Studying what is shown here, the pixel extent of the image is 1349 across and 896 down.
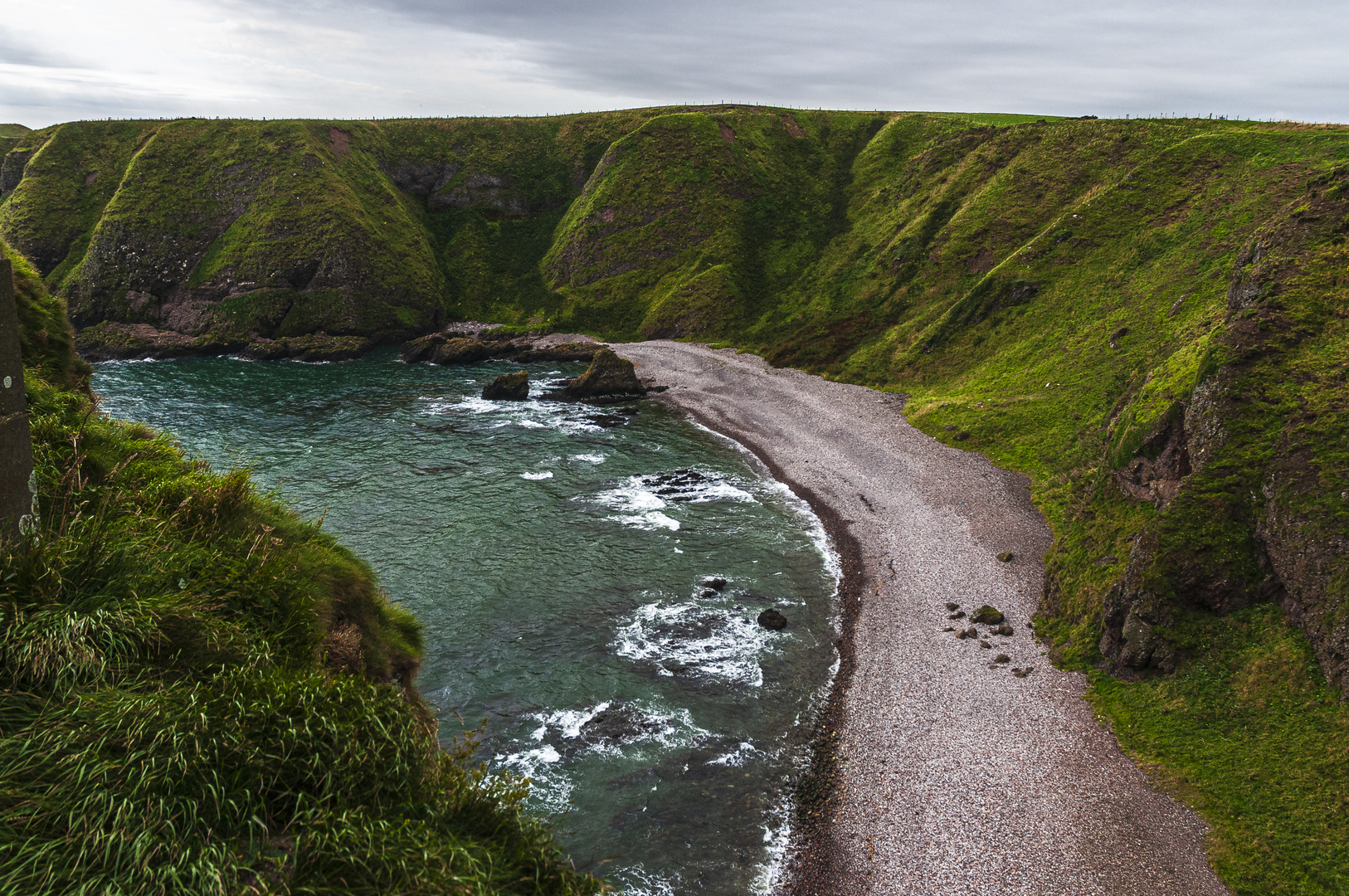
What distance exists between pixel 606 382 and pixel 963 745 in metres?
56.5

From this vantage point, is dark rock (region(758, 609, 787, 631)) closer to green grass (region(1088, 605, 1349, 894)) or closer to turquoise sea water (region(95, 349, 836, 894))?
turquoise sea water (region(95, 349, 836, 894))

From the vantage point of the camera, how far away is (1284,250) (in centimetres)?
3416

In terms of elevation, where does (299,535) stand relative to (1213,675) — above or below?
above

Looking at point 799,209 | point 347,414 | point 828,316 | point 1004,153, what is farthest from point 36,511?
point 799,209

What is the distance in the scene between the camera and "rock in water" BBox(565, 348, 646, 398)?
7475 cm

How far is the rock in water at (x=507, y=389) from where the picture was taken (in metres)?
73.9

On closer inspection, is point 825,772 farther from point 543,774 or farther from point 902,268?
point 902,268

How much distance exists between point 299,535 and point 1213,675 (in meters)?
30.9

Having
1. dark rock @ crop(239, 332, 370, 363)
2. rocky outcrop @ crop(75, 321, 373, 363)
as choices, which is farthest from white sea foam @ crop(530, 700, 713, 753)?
rocky outcrop @ crop(75, 321, 373, 363)

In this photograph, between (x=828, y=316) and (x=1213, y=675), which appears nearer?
(x=1213, y=675)

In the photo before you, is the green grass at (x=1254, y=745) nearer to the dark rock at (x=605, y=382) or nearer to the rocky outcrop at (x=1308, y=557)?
the rocky outcrop at (x=1308, y=557)

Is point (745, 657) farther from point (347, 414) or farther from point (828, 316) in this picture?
point (828, 316)

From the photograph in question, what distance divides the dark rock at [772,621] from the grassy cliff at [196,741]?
A: 2253 centimetres

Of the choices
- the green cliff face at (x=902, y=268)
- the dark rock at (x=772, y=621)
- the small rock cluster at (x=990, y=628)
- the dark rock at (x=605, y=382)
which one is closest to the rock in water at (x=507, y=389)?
the dark rock at (x=605, y=382)
